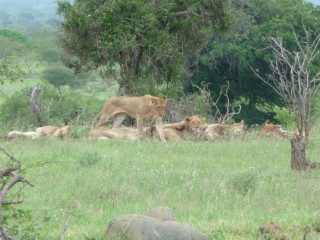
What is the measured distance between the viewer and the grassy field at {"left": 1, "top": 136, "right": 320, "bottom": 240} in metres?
8.66

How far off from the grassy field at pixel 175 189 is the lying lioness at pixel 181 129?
9.37ft

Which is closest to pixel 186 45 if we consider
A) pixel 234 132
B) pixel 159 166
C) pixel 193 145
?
pixel 234 132

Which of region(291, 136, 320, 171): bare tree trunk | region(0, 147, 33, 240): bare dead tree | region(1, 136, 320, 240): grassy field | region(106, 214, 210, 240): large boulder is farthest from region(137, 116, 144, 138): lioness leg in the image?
region(0, 147, 33, 240): bare dead tree

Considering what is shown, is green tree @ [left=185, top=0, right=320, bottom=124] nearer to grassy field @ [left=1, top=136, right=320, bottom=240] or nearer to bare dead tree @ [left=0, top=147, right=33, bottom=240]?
grassy field @ [left=1, top=136, right=320, bottom=240]

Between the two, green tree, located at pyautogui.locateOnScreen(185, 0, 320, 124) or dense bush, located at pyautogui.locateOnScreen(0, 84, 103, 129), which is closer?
dense bush, located at pyautogui.locateOnScreen(0, 84, 103, 129)

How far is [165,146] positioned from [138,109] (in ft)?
11.7

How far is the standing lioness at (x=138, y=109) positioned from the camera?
61.6 ft

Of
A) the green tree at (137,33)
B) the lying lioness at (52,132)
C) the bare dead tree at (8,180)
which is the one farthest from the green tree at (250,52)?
the bare dead tree at (8,180)

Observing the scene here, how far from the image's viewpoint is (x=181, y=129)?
18.5 m

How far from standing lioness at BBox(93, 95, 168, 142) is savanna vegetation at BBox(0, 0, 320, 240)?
0.65m

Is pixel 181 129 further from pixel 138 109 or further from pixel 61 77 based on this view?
pixel 61 77

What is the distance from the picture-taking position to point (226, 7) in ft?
77.8

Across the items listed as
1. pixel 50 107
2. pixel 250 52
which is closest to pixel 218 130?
pixel 50 107

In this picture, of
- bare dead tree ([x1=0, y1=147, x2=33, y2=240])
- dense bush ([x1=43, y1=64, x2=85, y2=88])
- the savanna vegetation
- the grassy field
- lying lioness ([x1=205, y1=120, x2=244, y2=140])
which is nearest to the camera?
bare dead tree ([x1=0, y1=147, x2=33, y2=240])
